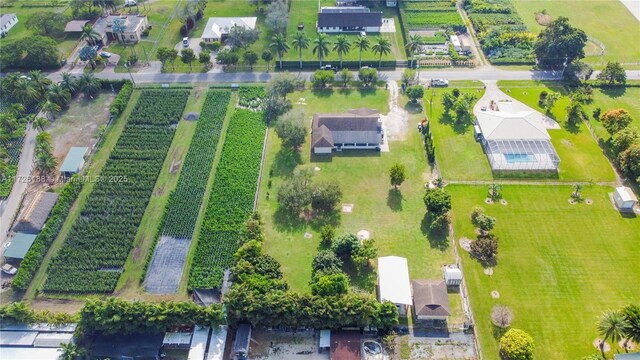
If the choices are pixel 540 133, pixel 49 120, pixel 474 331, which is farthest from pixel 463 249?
pixel 49 120

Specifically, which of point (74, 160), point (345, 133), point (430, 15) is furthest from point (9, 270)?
point (430, 15)

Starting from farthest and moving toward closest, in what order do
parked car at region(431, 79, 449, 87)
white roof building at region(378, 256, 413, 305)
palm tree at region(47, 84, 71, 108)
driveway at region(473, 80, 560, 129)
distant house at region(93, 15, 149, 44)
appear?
distant house at region(93, 15, 149, 44)
parked car at region(431, 79, 449, 87)
palm tree at region(47, 84, 71, 108)
driveway at region(473, 80, 560, 129)
white roof building at region(378, 256, 413, 305)

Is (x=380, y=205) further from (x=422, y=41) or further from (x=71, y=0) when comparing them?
(x=71, y=0)

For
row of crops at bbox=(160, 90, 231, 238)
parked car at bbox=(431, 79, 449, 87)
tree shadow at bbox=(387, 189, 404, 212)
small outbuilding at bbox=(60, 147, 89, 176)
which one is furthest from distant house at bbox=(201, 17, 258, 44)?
tree shadow at bbox=(387, 189, 404, 212)

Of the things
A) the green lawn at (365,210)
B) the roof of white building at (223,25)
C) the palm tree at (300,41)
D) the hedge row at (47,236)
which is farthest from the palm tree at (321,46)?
the hedge row at (47,236)

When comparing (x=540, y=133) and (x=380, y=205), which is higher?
(x=540, y=133)

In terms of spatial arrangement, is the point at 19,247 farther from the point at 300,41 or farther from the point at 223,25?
the point at 223,25

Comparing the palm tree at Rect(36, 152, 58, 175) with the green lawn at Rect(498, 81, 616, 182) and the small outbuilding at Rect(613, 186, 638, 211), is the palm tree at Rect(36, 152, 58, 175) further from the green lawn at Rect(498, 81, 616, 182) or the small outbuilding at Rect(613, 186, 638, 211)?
the small outbuilding at Rect(613, 186, 638, 211)
